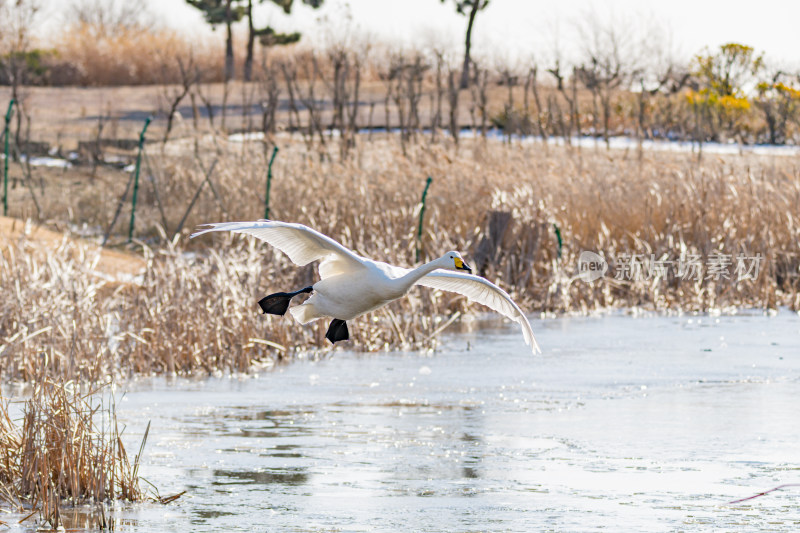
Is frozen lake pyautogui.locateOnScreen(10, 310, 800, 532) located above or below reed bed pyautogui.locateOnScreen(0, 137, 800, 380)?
below

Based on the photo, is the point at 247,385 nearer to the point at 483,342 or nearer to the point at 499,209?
the point at 483,342

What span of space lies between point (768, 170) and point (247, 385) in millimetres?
11433

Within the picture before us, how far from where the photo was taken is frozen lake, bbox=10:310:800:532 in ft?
31.7

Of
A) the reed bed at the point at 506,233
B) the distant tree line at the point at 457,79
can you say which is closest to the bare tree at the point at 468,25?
the distant tree line at the point at 457,79

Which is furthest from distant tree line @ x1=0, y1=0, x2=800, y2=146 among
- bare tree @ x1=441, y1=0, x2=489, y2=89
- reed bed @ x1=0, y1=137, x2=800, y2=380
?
reed bed @ x1=0, y1=137, x2=800, y2=380

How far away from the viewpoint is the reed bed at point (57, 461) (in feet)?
30.0

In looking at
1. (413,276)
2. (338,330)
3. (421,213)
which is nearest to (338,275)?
(338,330)

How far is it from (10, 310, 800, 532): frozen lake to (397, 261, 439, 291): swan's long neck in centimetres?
215

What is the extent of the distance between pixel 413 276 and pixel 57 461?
10.4 feet

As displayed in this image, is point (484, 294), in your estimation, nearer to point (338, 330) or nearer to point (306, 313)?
point (338, 330)

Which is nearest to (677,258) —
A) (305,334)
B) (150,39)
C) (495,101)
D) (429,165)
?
(429,165)

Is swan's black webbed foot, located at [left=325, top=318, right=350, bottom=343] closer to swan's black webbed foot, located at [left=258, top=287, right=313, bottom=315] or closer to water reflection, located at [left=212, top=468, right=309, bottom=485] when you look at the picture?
swan's black webbed foot, located at [left=258, top=287, right=313, bottom=315]

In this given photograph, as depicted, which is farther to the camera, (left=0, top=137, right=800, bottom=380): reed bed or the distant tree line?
the distant tree line

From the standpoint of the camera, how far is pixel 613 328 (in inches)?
761
